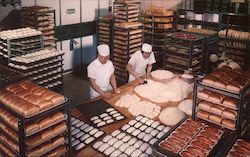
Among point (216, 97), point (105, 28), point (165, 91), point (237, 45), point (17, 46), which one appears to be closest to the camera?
point (216, 97)

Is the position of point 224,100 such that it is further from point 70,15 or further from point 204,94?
point 70,15

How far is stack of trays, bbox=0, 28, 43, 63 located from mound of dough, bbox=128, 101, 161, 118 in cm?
296

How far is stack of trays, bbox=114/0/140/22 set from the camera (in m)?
8.69

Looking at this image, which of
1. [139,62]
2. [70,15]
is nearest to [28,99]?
[139,62]

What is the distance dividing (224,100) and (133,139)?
3.83 ft

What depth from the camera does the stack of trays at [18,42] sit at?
5.91 m

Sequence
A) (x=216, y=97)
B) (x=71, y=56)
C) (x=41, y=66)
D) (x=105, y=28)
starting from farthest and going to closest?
(x=71, y=56)
(x=105, y=28)
(x=41, y=66)
(x=216, y=97)

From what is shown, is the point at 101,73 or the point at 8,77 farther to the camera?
the point at 101,73

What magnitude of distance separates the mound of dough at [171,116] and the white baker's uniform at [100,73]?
1.61 metres

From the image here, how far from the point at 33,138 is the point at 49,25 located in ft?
17.3

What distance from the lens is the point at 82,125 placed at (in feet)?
12.4

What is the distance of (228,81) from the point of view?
356 cm

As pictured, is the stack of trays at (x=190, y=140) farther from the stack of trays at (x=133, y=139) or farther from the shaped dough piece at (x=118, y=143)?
the shaped dough piece at (x=118, y=143)

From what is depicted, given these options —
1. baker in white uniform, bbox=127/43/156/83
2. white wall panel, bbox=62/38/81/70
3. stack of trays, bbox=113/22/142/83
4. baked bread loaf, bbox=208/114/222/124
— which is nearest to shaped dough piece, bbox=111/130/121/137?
baked bread loaf, bbox=208/114/222/124
